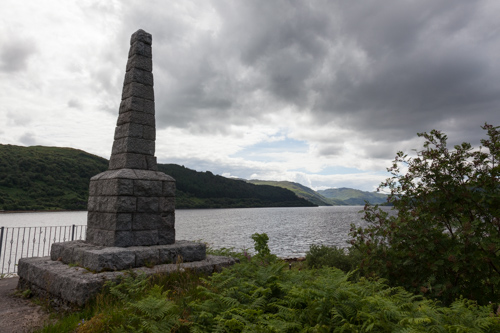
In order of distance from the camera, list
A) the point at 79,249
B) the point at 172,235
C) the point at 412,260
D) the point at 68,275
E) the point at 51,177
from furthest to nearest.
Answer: the point at 51,177 < the point at 172,235 < the point at 79,249 < the point at 68,275 < the point at 412,260

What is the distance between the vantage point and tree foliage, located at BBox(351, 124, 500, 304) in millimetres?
4980

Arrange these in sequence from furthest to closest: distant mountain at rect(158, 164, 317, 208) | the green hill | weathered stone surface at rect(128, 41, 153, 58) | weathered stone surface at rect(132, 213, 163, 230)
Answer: distant mountain at rect(158, 164, 317, 208)
the green hill
weathered stone surface at rect(128, 41, 153, 58)
weathered stone surface at rect(132, 213, 163, 230)

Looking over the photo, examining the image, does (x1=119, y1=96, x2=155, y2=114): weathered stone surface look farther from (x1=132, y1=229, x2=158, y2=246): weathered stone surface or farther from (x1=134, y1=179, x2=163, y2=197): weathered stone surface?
(x1=132, y1=229, x2=158, y2=246): weathered stone surface

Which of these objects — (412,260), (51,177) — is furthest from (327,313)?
(51,177)

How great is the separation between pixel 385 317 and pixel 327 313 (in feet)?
2.11

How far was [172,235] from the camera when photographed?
8.70m

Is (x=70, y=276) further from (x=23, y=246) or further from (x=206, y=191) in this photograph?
(x=206, y=191)

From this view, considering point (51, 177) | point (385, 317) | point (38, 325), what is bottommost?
point (38, 325)

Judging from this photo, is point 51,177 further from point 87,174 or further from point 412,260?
point 412,260

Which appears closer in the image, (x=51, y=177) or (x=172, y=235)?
(x=172, y=235)

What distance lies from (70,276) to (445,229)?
7.83 m

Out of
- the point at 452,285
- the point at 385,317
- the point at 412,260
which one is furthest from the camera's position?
the point at 412,260

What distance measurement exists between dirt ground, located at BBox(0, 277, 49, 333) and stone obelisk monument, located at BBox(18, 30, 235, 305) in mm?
350

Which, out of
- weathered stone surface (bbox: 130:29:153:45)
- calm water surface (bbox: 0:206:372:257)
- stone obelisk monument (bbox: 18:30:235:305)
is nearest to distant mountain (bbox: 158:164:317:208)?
calm water surface (bbox: 0:206:372:257)
